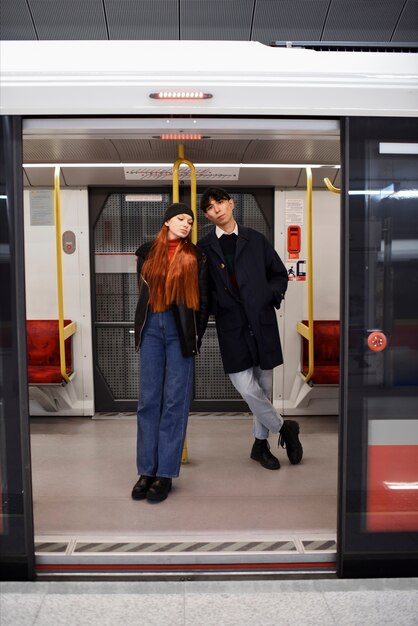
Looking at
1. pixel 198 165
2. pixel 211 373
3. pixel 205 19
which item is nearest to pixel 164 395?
pixel 211 373

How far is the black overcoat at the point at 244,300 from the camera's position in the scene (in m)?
3.58

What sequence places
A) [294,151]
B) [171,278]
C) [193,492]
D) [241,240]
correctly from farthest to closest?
[294,151] < [241,240] < [193,492] < [171,278]

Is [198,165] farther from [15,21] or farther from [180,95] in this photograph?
[15,21]

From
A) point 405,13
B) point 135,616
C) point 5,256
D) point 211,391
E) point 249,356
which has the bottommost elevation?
point 135,616

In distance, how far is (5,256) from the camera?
252cm

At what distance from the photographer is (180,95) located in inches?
98.0

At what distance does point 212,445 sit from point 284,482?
87 centimetres

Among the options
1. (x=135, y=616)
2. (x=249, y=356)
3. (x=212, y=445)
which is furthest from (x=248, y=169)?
(x=135, y=616)

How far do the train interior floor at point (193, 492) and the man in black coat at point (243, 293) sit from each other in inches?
20.8

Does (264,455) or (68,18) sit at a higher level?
→ (68,18)

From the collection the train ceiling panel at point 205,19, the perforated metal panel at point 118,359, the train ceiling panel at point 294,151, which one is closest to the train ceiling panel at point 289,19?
the train ceiling panel at point 205,19

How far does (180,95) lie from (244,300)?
4.66ft

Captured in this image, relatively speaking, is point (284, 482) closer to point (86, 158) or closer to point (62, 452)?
point (62, 452)

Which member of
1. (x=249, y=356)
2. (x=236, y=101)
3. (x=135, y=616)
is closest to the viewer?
(x=135, y=616)
